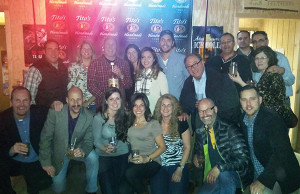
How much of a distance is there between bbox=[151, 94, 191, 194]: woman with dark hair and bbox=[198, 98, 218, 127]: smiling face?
33 cm

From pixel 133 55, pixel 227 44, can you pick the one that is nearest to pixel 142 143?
pixel 133 55

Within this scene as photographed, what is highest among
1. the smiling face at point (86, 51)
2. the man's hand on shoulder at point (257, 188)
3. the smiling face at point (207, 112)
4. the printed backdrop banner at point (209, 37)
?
the printed backdrop banner at point (209, 37)

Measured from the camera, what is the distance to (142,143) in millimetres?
2936

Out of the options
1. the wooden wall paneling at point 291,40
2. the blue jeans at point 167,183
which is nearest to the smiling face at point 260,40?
the wooden wall paneling at point 291,40

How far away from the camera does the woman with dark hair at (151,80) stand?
→ 3.59 m

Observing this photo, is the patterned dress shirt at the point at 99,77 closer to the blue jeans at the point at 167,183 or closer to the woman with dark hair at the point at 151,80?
the woman with dark hair at the point at 151,80

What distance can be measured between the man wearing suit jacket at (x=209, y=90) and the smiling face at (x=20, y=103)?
2.01 m

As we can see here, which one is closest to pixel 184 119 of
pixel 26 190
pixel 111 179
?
pixel 111 179

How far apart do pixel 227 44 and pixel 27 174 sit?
11.0ft

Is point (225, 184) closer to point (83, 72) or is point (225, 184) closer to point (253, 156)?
point (253, 156)

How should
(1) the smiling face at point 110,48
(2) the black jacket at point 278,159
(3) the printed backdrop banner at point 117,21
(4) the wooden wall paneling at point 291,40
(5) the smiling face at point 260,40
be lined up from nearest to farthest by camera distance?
(2) the black jacket at point 278,159 → (1) the smiling face at point 110,48 → (5) the smiling face at point 260,40 → (3) the printed backdrop banner at point 117,21 → (4) the wooden wall paneling at point 291,40

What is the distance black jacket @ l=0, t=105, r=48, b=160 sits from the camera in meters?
2.83

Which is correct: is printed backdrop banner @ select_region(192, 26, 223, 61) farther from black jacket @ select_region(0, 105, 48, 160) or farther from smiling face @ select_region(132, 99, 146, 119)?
black jacket @ select_region(0, 105, 48, 160)

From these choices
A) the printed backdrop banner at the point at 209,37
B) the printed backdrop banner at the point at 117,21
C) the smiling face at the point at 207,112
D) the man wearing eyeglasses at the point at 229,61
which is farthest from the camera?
the printed backdrop banner at the point at 209,37
